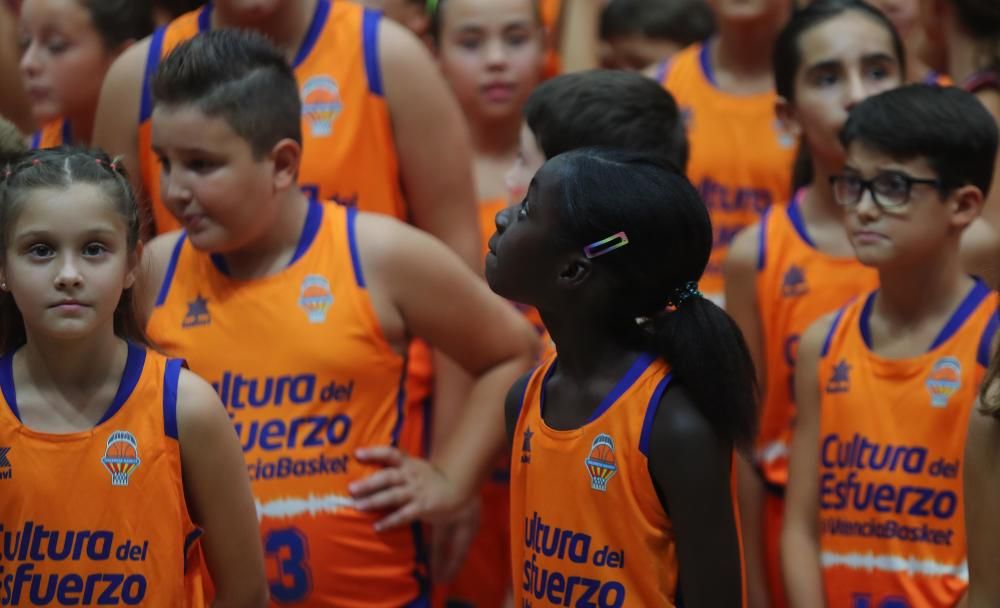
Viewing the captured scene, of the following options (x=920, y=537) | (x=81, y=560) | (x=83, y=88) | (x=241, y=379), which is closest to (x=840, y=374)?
(x=920, y=537)

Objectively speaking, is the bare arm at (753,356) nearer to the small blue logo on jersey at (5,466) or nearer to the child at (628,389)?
the child at (628,389)

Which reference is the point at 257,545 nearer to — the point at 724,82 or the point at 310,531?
the point at 310,531

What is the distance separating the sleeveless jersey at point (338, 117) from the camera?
13.5 ft

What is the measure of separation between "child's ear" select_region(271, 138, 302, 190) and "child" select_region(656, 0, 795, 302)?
1.58m

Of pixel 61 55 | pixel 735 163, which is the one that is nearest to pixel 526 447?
pixel 735 163

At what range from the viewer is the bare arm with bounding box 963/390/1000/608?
2.55 meters

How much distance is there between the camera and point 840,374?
3.75m

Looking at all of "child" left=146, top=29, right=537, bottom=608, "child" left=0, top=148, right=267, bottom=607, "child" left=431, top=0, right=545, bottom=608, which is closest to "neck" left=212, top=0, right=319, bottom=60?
"child" left=146, top=29, right=537, bottom=608

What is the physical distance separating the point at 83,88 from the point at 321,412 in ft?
5.60

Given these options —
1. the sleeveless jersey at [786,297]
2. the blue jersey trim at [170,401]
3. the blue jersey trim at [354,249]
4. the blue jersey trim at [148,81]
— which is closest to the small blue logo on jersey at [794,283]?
the sleeveless jersey at [786,297]

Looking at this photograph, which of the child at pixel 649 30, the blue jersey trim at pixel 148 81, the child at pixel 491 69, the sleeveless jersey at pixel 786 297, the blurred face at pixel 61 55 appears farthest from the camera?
the child at pixel 649 30

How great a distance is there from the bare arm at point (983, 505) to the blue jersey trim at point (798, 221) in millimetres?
1735

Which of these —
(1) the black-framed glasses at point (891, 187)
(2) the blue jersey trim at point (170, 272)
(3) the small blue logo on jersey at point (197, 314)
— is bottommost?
(3) the small blue logo on jersey at point (197, 314)

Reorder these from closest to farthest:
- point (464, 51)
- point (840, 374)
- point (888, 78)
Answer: point (840, 374) → point (888, 78) → point (464, 51)
